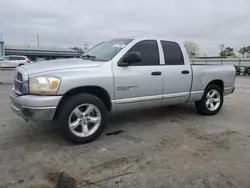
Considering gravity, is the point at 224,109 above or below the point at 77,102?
below

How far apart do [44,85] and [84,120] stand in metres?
0.87

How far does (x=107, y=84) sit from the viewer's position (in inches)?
175

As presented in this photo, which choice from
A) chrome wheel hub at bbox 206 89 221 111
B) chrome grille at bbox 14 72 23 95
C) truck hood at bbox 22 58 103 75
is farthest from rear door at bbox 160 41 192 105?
chrome grille at bbox 14 72 23 95

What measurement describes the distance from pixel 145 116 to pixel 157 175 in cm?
302

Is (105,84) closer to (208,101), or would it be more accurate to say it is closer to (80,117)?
(80,117)

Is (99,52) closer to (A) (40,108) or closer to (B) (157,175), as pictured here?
(A) (40,108)

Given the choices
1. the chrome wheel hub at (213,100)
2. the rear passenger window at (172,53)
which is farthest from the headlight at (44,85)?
the chrome wheel hub at (213,100)

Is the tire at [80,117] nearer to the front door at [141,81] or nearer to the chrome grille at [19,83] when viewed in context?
the front door at [141,81]

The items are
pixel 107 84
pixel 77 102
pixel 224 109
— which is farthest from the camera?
pixel 224 109

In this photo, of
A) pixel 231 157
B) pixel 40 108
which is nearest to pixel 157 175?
pixel 231 157

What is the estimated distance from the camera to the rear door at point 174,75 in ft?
17.5

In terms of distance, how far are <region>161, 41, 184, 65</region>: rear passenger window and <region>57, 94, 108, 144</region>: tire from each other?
1901mm

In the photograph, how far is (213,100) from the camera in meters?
6.46

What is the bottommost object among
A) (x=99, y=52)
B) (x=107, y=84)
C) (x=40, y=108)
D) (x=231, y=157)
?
(x=231, y=157)
